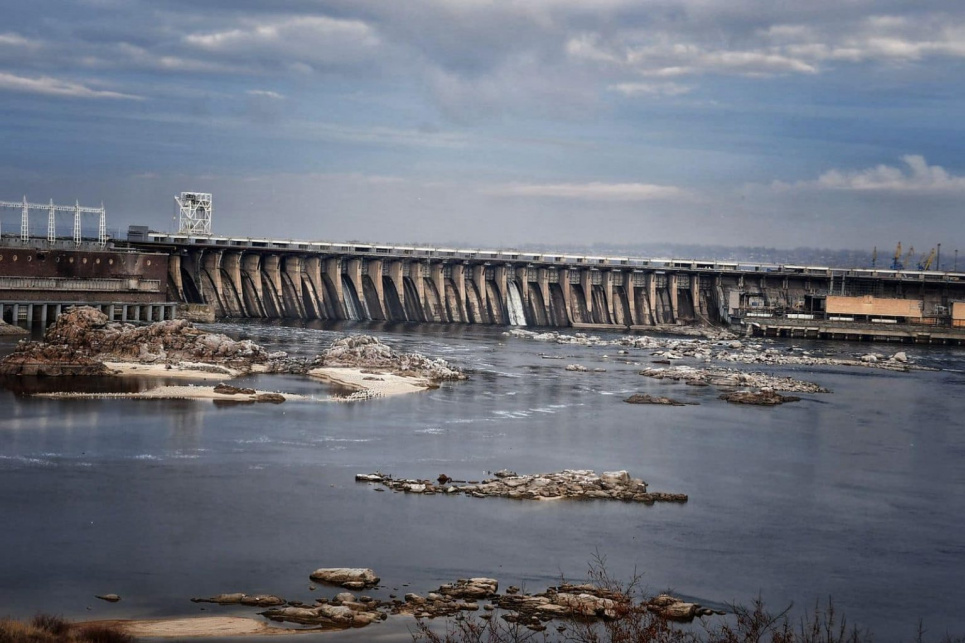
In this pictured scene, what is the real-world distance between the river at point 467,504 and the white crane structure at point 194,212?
66.9m

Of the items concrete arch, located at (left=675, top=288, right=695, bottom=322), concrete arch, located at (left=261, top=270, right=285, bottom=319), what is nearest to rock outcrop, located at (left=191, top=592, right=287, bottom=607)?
concrete arch, located at (left=261, top=270, right=285, bottom=319)

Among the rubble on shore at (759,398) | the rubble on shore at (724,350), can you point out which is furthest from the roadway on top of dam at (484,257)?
the rubble on shore at (759,398)

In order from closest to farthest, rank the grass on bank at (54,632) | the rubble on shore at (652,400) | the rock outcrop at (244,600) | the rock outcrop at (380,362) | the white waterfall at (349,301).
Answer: the grass on bank at (54,632)
the rock outcrop at (244,600)
the rubble on shore at (652,400)
the rock outcrop at (380,362)
the white waterfall at (349,301)

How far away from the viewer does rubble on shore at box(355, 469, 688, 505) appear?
1268 inches

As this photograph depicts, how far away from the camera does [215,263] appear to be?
99.4 meters

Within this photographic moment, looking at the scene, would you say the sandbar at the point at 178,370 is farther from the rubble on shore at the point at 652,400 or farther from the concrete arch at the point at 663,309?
the concrete arch at the point at 663,309

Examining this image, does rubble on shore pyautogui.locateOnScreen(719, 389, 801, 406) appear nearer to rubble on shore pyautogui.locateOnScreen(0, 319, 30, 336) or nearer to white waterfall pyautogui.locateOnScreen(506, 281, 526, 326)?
rubble on shore pyautogui.locateOnScreen(0, 319, 30, 336)

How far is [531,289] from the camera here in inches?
4163

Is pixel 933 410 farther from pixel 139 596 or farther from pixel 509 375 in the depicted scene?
pixel 139 596

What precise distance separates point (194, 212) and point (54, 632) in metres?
102

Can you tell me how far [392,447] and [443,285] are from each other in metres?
65.9

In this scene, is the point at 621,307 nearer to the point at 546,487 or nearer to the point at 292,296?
the point at 292,296

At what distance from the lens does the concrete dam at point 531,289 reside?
102 meters

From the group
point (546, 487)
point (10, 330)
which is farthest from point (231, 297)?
point (546, 487)
